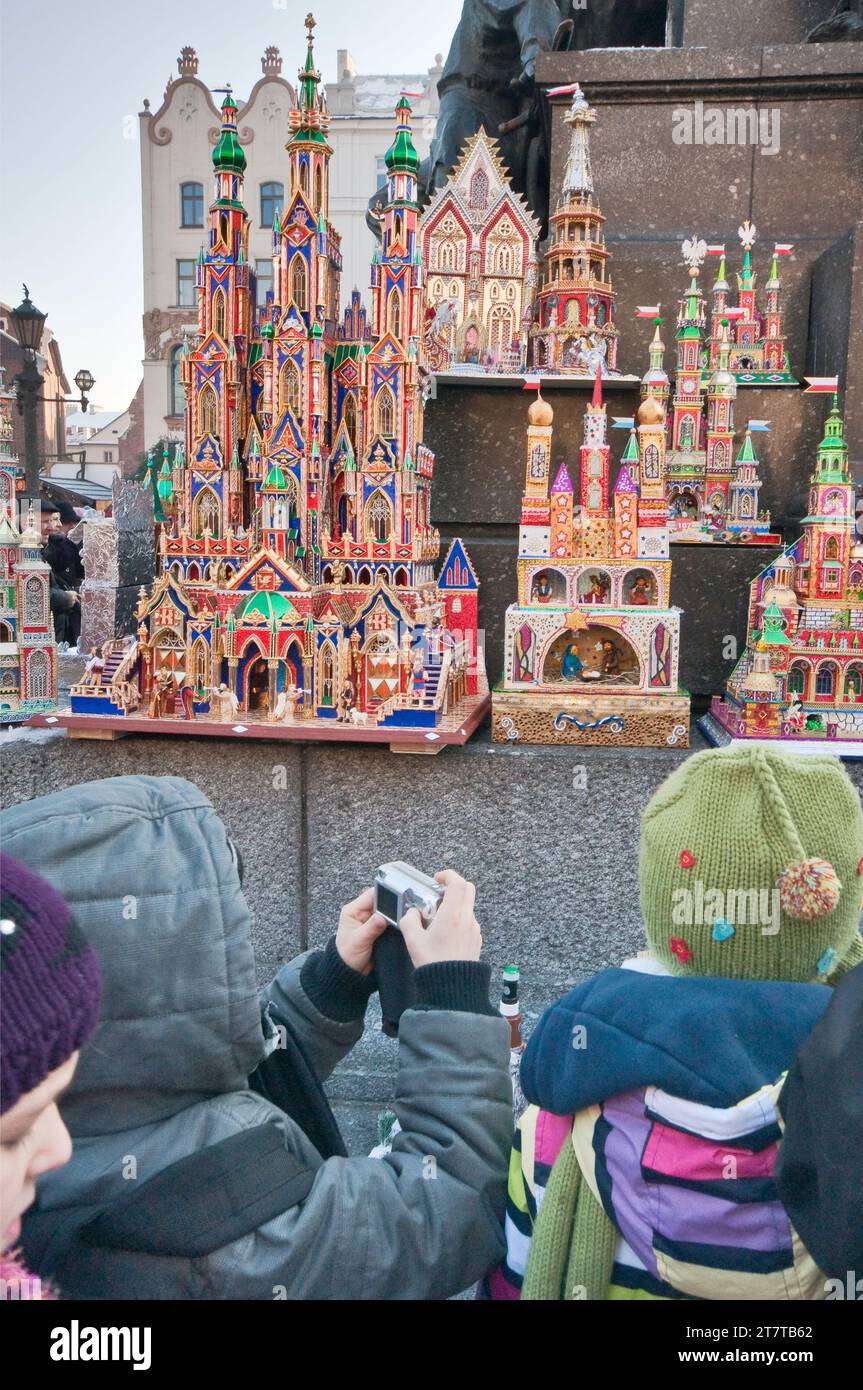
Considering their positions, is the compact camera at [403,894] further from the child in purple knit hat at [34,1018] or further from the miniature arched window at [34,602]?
the miniature arched window at [34,602]

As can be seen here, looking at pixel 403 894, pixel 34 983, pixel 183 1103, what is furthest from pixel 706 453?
pixel 34 983

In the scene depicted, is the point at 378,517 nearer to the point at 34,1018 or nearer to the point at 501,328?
the point at 501,328

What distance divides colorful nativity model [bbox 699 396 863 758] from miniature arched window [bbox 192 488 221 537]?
7.90 ft

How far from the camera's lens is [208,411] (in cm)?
505

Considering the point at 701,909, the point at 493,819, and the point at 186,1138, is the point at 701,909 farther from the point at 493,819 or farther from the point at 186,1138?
the point at 493,819

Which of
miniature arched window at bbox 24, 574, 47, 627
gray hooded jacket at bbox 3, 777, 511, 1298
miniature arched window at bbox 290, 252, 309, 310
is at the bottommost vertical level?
gray hooded jacket at bbox 3, 777, 511, 1298

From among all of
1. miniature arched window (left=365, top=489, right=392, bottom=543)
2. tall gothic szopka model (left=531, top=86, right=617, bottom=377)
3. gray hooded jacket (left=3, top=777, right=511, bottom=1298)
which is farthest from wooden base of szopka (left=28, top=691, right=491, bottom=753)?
gray hooded jacket (left=3, top=777, right=511, bottom=1298)

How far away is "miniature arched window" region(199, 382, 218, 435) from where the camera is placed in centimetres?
505

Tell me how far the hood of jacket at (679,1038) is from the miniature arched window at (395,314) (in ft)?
12.2

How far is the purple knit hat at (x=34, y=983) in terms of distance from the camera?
109 centimetres

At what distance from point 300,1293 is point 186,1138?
0.94ft

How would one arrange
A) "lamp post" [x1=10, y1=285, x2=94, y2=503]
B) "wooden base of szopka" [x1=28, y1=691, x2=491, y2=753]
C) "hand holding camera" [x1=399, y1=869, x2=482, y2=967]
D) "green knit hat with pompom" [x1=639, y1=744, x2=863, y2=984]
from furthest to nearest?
"lamp post" [x1=10, y1=285, x2=94, y2=503] → "wooden base of szopka" [x1=28, y1=691, x2=491, y2=753] → "hand holding camera" [x1=399, y1=869, x2=482, y2=967] → "green knit hat with pompom" [x1=639, y1=744, x2=863, y2=984]

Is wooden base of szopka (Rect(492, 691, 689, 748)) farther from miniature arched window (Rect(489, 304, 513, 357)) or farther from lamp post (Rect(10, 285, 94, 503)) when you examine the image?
lamp post (Rect(10, 285, 94, 503))

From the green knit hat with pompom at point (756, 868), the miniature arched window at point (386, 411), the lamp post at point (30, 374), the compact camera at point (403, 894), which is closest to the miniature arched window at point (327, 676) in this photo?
the miniature arched window at point (386, 411)
